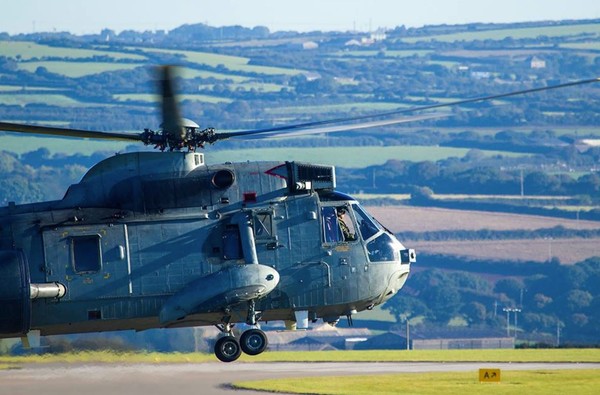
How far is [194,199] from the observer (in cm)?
2761

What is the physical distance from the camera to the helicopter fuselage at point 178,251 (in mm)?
27047

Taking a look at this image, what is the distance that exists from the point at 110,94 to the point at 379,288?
15810cm

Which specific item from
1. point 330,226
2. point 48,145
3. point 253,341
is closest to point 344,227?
point 330,226

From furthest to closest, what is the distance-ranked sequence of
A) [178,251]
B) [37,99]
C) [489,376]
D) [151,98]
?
[151,98] < [37,99] < [489,376] < [178,251]

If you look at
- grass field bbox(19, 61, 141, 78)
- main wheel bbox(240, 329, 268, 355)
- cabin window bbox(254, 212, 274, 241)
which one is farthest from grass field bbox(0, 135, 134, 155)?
cabin window bbox(254, 212, 274, 241)

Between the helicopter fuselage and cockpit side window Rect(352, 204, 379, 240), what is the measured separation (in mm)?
284

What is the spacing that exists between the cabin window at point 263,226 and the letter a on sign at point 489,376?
18971 millimetres

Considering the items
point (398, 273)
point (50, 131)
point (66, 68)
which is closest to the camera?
point (50, 131)

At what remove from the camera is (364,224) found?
28578 millimetres

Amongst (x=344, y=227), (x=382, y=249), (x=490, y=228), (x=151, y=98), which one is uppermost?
(x=344, y=227)

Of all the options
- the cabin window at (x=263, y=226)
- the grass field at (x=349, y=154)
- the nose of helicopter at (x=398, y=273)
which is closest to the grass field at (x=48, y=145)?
the grass field at (x=349, y=154)

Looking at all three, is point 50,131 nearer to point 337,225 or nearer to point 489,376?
point 337,225

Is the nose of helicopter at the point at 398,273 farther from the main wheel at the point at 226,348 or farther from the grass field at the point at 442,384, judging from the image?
the grass field at the point at 442,384

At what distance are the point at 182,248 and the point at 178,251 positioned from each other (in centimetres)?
9
